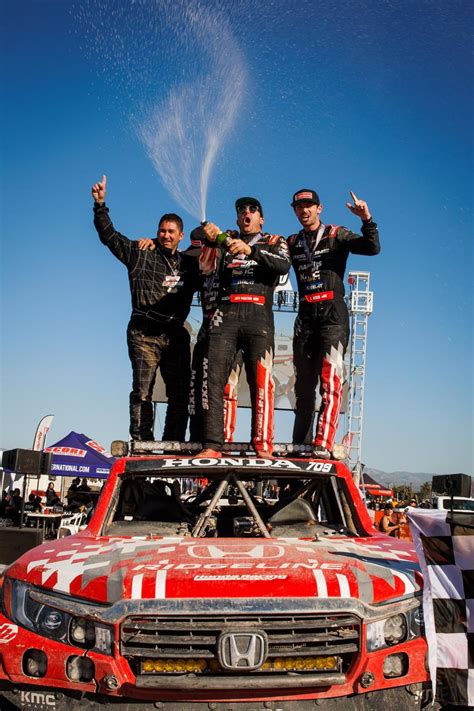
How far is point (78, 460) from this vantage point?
67.3 ft

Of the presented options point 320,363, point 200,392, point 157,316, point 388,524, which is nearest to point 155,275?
point 157,316

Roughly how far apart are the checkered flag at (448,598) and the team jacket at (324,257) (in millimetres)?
2755

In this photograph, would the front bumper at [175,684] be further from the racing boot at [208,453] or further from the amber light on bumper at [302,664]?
the racing boot at [208,453]

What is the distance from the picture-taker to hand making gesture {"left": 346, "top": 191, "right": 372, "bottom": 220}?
6.11m

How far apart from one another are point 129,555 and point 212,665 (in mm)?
726

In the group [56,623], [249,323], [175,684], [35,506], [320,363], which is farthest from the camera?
[35,506]

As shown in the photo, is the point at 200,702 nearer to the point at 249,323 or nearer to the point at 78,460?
the point at 249,323

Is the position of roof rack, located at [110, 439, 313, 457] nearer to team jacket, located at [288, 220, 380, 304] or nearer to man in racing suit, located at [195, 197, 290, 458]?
man in racing suit, located at [195, 197, 290, 458]

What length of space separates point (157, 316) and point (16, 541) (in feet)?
24.5

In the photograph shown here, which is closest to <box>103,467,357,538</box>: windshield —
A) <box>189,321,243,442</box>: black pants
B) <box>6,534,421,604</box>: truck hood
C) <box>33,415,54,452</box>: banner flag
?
<box>6,534,421,604</box>: truck hood

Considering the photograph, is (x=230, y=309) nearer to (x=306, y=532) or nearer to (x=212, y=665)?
(x=306, y=532)

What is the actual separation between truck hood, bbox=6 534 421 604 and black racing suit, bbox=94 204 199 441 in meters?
2.62

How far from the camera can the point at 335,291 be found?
6.30 metres

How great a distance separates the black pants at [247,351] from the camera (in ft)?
19.0
